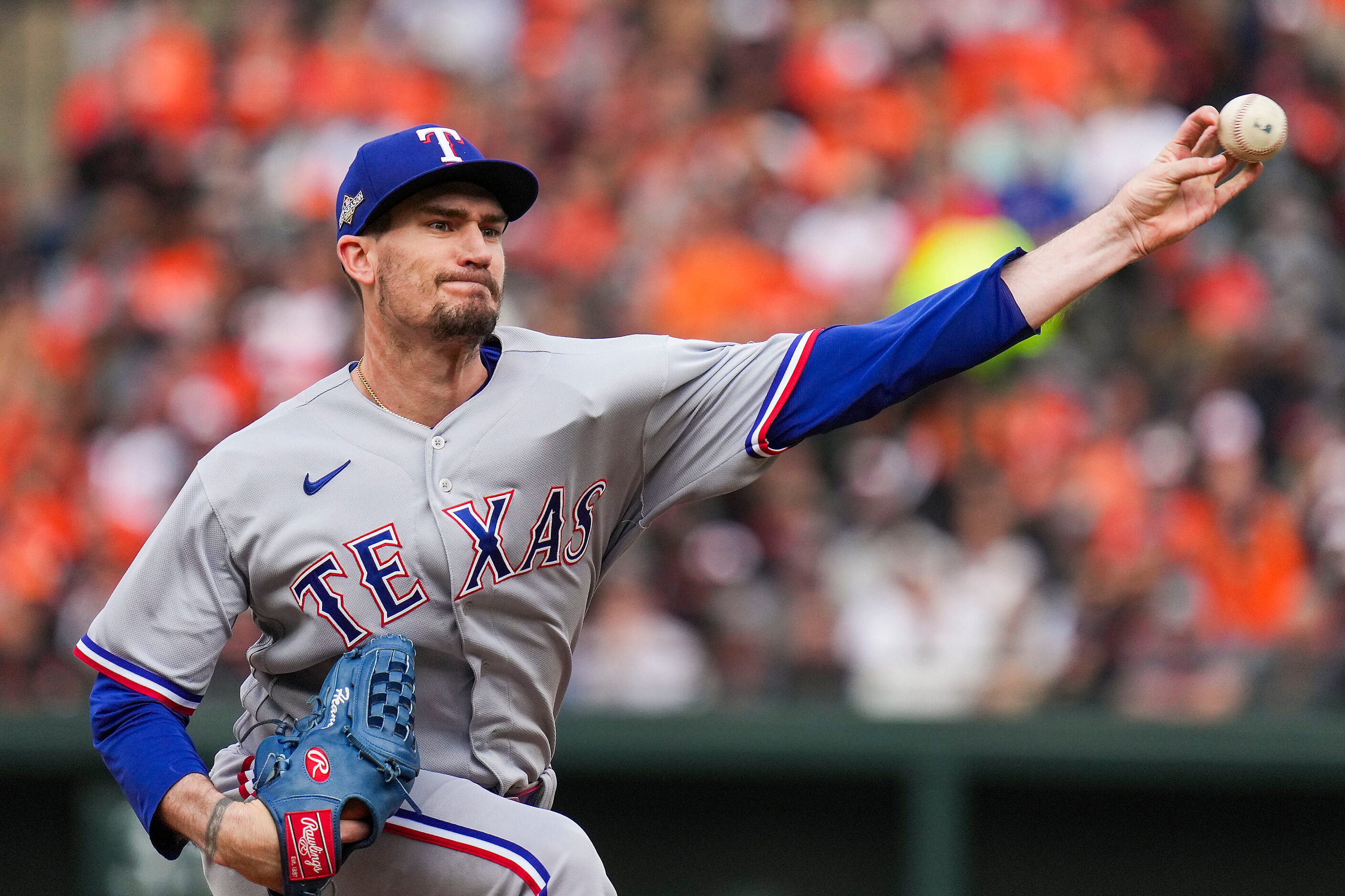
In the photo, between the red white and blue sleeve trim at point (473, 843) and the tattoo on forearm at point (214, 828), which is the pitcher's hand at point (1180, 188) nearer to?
the red white and blue sleeve trim at point (473, 843)

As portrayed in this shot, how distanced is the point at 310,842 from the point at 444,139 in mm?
1231

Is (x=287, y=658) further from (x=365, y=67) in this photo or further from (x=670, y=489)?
(x=365, y=67)

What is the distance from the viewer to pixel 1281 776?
17.5 ft

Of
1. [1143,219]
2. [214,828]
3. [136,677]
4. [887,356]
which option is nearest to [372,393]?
[136,677]

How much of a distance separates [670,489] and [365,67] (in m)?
6.94

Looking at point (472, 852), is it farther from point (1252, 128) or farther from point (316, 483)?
point (1252, 128)

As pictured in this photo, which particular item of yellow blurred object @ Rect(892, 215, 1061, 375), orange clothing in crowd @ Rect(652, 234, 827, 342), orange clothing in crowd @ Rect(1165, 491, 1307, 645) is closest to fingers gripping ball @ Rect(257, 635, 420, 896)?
orange clothing in crowd @ Rect(1165, 491, 1307, 645)

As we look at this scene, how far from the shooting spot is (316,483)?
9.80 feet

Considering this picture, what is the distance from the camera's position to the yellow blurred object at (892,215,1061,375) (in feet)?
25.0

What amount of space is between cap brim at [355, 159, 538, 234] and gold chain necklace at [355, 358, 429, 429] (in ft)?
0.97

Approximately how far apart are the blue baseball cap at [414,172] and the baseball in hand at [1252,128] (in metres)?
1.19

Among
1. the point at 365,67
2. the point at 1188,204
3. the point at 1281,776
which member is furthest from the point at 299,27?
the point at 1188,204

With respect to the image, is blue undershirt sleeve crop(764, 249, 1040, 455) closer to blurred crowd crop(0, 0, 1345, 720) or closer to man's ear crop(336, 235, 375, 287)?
man's ear crop(336, 235, 375, 287)

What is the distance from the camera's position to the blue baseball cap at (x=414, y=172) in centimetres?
296
